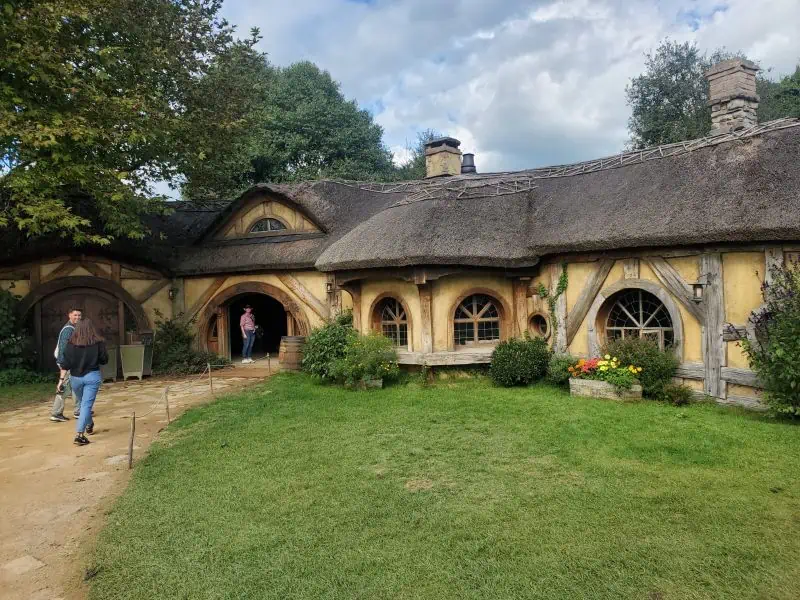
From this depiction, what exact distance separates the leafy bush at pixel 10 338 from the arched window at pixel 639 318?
13530 mm

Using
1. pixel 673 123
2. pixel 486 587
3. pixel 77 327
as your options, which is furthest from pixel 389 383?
pixel 673 123

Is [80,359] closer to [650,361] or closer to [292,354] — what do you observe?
[292,354]

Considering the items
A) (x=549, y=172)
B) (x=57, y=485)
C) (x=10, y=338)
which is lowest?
(x=57, y=485)

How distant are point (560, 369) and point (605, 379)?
1056 mm

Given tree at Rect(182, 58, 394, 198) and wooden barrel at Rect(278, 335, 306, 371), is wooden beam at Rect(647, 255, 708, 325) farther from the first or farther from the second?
tree at Rect(182, 58, 394, 198)

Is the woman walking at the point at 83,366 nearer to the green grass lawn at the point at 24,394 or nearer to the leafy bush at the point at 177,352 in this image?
the green grass lawn at the point at 24,394

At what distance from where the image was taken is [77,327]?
26.0ft

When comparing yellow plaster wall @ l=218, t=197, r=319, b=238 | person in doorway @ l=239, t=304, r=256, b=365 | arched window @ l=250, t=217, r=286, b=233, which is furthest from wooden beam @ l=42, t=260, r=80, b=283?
arched window @ l=250, t=217, r=286, b=233

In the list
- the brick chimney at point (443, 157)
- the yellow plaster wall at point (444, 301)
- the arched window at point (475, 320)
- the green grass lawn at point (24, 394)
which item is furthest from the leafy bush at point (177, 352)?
the brick chimney at point (443, 157)

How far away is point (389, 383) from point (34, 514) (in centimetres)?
681

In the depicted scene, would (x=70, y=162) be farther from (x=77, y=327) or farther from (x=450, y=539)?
(x=450, y=539)

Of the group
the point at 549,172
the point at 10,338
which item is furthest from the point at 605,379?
the point at 10,338

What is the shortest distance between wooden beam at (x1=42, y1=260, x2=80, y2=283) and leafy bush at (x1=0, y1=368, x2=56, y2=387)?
93.2 inches

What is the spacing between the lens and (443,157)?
1797 centimetres
